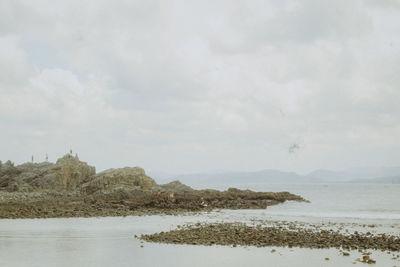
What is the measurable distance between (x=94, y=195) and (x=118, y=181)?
8054mm

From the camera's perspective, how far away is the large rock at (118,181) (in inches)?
2239

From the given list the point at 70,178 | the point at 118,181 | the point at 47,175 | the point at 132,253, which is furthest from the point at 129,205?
the point at 47,175

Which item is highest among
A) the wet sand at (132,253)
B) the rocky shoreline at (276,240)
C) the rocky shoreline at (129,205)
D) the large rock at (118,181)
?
the large rock at (118,181)

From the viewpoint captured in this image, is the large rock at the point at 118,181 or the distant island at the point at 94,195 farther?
the large rock at the point at 118,181

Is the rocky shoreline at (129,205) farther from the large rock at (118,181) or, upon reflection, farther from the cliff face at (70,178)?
the cliff face at (70,178)

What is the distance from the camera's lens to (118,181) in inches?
2307

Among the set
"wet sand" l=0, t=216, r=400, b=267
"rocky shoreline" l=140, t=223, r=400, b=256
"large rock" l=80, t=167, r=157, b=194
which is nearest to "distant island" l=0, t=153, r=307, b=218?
"large rock" l=80, t=167, r=157, b=194

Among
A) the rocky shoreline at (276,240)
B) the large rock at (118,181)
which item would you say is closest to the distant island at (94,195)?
the large rock at (118,181)

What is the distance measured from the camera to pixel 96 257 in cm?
1574

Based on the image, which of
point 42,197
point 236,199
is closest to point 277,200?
point 236,199

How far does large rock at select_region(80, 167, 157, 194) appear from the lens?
56.9 metres

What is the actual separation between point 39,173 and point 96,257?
5301 centimetres

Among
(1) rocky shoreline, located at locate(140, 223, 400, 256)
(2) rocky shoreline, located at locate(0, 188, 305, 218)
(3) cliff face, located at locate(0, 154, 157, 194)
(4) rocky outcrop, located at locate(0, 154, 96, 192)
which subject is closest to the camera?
(1) rocky shoreline, located at locate(140, 223, 400, 256)

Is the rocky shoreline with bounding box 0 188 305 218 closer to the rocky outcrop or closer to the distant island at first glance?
the distant island
